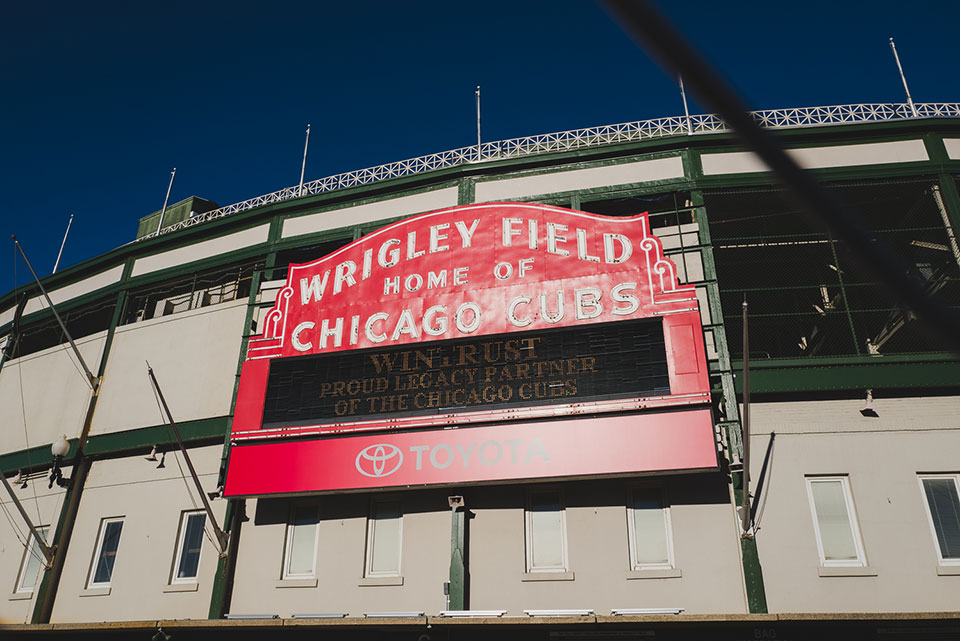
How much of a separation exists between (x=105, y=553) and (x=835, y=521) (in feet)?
58.6

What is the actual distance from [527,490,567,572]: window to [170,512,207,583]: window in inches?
334

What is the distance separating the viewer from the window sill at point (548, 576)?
49.6 feet

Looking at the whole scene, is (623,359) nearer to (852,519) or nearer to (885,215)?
(852,519)

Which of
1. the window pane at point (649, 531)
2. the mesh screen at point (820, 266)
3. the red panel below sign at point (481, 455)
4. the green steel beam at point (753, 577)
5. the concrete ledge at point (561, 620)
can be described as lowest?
the concrete ledge at point (561, 620)

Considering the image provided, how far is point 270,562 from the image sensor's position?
17125 millimetres

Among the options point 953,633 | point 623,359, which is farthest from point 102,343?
point 953,633

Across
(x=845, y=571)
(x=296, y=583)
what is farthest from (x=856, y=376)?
(x=296, y=583)

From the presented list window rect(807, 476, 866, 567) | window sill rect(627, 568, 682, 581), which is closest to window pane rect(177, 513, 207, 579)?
window sill rect(627, 568, 682, 581)

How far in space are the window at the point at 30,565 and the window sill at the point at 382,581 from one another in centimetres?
996

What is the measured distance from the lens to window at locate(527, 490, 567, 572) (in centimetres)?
1550

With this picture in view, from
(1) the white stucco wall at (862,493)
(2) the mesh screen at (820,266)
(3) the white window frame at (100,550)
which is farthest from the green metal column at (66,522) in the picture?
(2) the mesh screen at (820,266)

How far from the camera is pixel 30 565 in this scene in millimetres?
20188

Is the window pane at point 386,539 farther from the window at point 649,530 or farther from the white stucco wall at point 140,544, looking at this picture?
the window at point 649,530

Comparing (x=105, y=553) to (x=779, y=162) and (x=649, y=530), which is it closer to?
(x=649, y=530)
